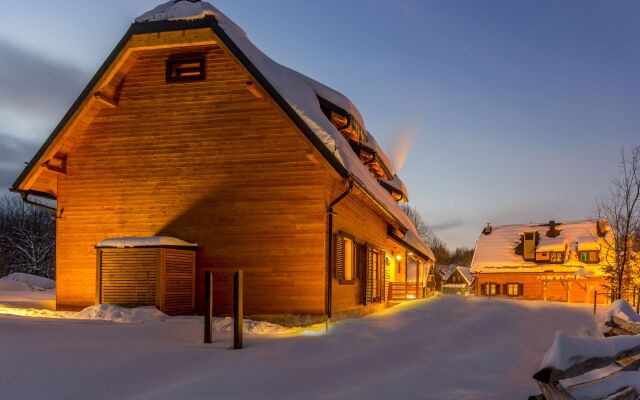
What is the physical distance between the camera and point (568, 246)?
48188mm

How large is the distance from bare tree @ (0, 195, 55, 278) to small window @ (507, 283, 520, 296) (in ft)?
134

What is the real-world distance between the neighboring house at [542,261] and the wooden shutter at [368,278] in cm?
2749

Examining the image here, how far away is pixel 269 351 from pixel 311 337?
1929mm

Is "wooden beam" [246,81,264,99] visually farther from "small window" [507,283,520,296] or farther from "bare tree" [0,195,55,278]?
"bare tree" [0,195,55,278]

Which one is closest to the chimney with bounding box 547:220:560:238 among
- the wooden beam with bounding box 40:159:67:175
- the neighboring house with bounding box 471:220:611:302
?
the neighboring house with bounding box 471:220:611:302

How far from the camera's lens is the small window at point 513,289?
49.3 m

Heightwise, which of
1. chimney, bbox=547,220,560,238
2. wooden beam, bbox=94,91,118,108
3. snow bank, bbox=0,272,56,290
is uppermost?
wooden beam, bbox=94,91,118,108

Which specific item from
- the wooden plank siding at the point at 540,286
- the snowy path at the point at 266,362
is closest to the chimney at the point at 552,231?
the wooden plank siding at the point at 540,286

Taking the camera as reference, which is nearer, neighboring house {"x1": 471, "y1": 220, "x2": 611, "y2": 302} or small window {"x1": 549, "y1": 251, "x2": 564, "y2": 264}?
neighboring house {"x1": 471, "y1": 220, "x2": 611, "y2": 302}

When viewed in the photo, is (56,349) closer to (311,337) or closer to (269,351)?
(269,351)

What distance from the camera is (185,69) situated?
16.3 meters

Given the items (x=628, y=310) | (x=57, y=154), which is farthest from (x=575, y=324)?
(x=57, y=154)

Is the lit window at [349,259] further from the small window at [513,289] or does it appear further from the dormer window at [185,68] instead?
the small window at [513,289]

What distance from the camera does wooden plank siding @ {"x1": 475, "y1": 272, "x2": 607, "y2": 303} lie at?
1783 inches
